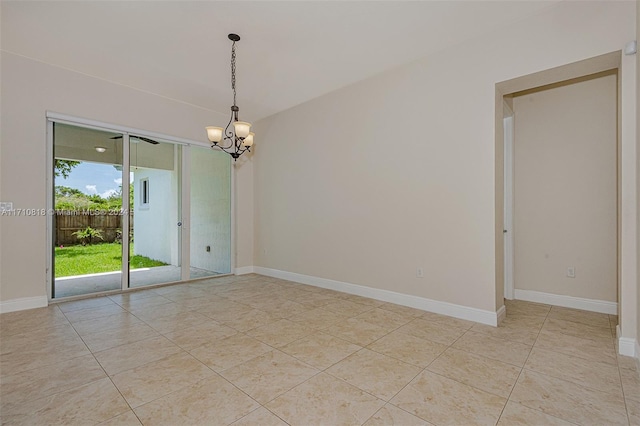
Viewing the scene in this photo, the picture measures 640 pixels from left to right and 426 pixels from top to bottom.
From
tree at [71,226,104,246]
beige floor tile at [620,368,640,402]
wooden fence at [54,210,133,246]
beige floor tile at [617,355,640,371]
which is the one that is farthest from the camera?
tree at [71,226,104,246]

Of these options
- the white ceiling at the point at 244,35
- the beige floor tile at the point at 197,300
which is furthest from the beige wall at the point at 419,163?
the beige floor tile at the point at 197,300

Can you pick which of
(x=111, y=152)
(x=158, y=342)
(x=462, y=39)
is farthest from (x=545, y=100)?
(x=111, y=152)

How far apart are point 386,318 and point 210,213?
3984 mm

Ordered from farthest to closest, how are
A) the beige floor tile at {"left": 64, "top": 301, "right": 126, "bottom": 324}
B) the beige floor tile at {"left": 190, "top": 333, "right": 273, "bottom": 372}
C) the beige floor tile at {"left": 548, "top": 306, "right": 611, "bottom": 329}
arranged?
the beige floor tile at {"left": 64, "top": 301, "right": 126, "bottom": 324}, the beige floor tile at {"left": 548, "top": 306, "right": 611, "bottom": 329}, the beige floor tile at {"left": 190, "top": 333, "right": 273, "bottom": 372}

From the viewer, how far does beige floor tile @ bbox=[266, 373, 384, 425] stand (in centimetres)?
169

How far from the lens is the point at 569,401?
1.84 metres

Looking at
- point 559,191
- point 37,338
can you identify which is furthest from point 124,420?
point 559,191

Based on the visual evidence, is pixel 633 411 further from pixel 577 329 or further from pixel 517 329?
pixel 577 329

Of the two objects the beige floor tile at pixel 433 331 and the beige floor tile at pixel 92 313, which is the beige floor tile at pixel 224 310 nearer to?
the beige floor tile at pixel 92 313

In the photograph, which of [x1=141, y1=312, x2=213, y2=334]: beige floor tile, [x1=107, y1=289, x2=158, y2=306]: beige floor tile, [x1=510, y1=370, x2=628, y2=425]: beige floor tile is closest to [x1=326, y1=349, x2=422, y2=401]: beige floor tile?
[x1=510, y1=370, x2=628, y2=425]: beige floor tile

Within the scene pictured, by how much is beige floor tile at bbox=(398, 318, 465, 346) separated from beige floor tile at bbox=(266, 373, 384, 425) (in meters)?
1.15

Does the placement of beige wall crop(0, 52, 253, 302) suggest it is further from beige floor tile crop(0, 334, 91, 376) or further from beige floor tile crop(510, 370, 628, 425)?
beige floor tile crop(510, 370, 628, 425)

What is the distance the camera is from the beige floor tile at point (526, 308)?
3.50 meters

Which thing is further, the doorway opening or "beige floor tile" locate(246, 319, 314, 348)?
the doorway opening
